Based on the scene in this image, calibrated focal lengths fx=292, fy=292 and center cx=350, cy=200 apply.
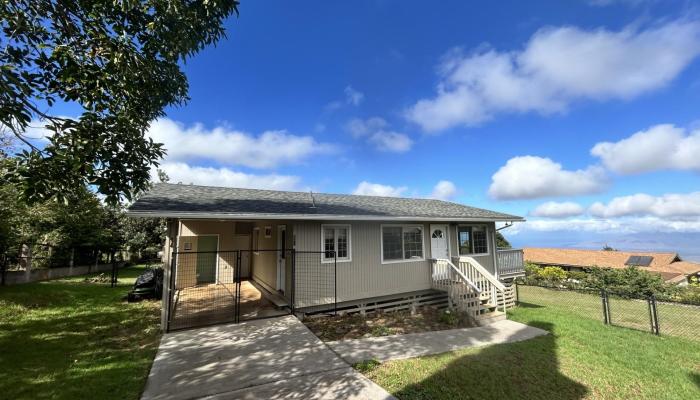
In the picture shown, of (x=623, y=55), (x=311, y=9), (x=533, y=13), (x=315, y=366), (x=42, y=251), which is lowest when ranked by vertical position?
(x=315, y=366)

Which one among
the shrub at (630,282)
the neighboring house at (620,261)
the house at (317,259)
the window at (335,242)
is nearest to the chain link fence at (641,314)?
the house at (317,259)

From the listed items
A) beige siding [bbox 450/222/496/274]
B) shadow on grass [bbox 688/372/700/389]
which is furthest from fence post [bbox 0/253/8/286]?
shadow on grass [bbox 688/372/700/389]

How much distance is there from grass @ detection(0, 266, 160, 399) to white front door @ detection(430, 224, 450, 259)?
883 centimetres

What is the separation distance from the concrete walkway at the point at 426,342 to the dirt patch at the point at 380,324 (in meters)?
0.38

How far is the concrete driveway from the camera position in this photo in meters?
4.27

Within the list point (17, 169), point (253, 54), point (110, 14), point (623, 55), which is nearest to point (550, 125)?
point (623, 55)

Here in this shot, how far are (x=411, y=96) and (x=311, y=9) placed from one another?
25.0 feet

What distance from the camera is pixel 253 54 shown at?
492 inches

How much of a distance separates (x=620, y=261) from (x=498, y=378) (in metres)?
43.9

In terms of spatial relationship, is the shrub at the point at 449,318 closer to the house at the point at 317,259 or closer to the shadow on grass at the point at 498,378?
the house at the point at 317,259

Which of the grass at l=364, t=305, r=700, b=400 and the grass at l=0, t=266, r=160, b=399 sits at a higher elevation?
the grass at l=0, t=266, r=160, b=399

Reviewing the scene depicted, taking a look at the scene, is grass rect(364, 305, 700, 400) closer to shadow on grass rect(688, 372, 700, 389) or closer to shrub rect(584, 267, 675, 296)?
shadow on grass rect(688, 372, 700, 389)

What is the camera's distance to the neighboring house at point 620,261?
32.4 m

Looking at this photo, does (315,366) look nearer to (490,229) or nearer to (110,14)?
(110,14)
